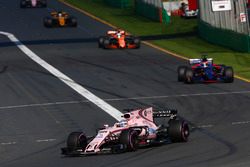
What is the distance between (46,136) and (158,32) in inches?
1457

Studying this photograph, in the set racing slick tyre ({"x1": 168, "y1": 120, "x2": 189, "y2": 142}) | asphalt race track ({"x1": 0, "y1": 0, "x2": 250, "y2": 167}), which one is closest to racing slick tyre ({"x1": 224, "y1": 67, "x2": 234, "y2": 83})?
asphalt race track ({"x1": 0, "y1": 0, "x2": 250, "y2": 167})

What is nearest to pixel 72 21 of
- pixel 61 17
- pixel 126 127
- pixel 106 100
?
pixel 61 17

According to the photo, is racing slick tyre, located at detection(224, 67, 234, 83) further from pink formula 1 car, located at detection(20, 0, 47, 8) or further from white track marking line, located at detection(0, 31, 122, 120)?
pink formula 1 car, located at detection(20, 0, 47, 8)

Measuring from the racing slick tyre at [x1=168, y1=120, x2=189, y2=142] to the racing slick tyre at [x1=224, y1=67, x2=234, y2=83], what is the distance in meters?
14.6

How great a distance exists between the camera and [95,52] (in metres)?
52.0

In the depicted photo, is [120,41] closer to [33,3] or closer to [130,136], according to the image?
[130,136]

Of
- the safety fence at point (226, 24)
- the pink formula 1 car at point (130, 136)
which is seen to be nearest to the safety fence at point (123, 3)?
the safety fence at point (226, 24)

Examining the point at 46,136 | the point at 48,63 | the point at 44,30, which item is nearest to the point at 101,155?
the point at 46,136

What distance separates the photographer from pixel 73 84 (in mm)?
38750

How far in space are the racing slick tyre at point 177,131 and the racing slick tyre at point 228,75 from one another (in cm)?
1461

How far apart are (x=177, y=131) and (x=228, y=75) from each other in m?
15.0

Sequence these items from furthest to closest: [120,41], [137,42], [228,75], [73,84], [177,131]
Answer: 1. [120,41]
2. [137,42]
3. [73,84]
4. [228,75]
5. [177,131]

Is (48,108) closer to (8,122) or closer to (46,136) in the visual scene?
(8,122)

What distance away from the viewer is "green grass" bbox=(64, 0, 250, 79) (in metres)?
47.3
